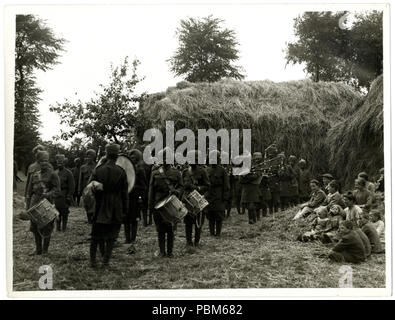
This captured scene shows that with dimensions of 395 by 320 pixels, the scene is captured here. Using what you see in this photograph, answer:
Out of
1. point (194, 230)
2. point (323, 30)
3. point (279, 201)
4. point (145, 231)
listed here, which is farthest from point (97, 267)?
point (323, 30)

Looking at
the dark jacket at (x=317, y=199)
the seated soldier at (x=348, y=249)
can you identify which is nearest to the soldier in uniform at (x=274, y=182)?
the dark jacket at (x=317, y=199)

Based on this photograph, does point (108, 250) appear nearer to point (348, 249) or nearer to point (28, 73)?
point (28, 73)

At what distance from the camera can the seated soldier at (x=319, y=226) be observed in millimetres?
8901

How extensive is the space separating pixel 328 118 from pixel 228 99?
2259mm

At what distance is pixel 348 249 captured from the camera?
8.46 metres

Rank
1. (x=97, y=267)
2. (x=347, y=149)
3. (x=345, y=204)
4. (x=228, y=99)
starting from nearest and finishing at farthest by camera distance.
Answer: (x=97, y=267)
(x=345, y=204)
(x=347, y=149)
(x=228, y=99)

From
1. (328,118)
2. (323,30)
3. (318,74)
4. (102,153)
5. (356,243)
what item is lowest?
(356,243)

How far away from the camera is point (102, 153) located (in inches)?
367

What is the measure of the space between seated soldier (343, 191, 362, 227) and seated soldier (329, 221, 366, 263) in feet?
0.68

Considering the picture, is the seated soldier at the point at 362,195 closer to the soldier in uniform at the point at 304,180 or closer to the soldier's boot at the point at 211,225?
the soldier in uniform at the point at 304,180

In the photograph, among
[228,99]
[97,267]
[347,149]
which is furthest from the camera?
[228,99]

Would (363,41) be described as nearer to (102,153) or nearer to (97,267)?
(102,153)

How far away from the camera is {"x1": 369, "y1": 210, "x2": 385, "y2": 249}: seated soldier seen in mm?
8641

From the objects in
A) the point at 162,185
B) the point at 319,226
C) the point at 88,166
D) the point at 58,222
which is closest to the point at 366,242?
the point at 319,226
